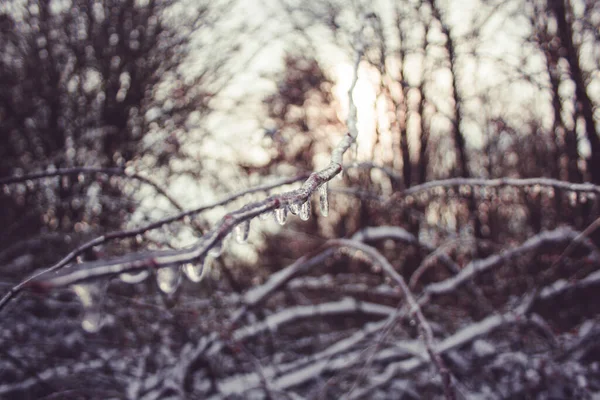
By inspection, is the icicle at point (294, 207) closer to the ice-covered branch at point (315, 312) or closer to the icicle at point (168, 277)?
the icicle at point (168, 277)

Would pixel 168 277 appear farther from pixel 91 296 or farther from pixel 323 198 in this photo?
pixel 323 198

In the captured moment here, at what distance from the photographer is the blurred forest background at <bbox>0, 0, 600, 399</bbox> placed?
2.42 metres

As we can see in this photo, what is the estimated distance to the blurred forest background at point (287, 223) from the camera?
2.42 metres

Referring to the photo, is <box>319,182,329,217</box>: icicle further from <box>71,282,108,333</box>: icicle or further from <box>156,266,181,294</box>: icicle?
<box>71,282,108,333</box>: icicle

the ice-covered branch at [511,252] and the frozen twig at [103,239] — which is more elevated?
the frozen twig at [103,239]

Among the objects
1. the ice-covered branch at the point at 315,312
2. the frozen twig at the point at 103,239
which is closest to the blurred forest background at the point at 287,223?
the ice-covered branch at the point at 315,312

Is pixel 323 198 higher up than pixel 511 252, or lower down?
higher up

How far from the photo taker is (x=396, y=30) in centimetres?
551

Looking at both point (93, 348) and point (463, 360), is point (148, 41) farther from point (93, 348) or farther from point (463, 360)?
point (463, 360)

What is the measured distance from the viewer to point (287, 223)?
4.93 meters

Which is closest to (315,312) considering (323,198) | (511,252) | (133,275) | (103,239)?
(511,252)

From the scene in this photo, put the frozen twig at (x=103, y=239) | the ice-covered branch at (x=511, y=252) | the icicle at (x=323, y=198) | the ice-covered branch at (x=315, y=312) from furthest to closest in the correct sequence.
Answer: the ice-covered branch at (x=315, y=312)
the ice-covered branch at (x=511, y=252)
the icicle at (x=323, y=198)
the frozen twig at (x=103, y=239)

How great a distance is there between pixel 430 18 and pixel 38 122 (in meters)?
5.24

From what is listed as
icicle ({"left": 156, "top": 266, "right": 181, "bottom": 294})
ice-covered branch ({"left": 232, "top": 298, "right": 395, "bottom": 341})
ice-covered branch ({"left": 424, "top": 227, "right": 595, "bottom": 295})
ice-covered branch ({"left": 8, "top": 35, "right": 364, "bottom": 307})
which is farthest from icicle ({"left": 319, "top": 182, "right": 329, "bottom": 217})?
ice-covered branch ({"left": 232, "top": 298, "right": 395, "bottom": 341})
